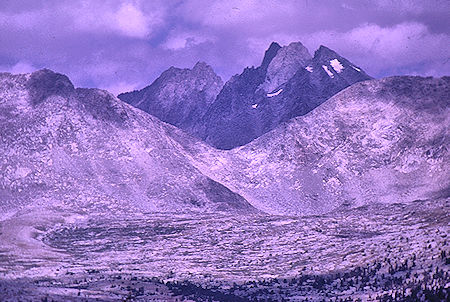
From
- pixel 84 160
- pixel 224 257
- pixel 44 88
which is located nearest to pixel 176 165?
pixel 84 160

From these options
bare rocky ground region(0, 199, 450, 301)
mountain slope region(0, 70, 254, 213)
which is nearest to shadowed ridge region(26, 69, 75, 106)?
mountain slope region(0, 70, 254, 213)

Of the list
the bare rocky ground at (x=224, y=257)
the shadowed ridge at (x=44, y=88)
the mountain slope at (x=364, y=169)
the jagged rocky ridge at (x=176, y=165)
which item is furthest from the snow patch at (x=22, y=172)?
the mountain slope at (x=364, y=169)

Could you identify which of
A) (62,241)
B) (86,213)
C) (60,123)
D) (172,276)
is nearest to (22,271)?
(172,276)

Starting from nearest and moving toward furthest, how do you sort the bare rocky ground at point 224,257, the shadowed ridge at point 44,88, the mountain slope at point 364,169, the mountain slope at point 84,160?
the bare rocky ground at point 224,257 → the mountain slope at point 84,160 → the mountain slope at point 364,169 → the shadowed ridge at point 44,88

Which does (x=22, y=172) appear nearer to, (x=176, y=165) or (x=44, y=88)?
(x=44, y=88)

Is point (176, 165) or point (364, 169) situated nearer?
point (364, 169)

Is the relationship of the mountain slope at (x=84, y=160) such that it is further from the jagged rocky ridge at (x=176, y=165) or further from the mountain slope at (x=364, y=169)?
the mountain slope at (x=364, y=169)

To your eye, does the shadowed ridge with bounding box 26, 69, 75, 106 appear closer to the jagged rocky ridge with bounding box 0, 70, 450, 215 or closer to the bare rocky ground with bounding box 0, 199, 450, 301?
the jagged rocky ridge with bounding box 0, 70, 450, 215
